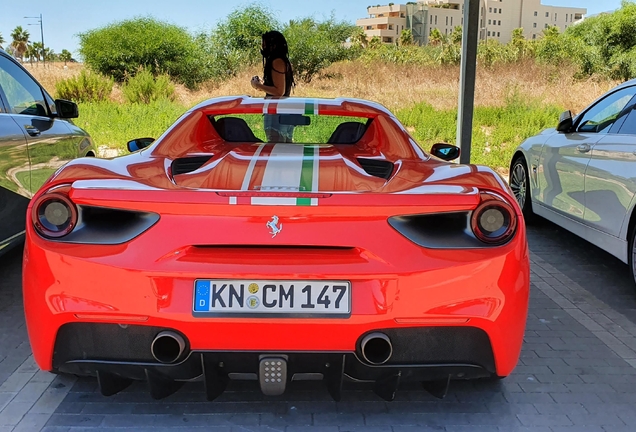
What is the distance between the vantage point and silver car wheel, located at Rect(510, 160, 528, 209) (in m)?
6.48

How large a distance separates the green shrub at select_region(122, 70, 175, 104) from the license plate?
17392mm

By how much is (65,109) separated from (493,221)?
4.15m

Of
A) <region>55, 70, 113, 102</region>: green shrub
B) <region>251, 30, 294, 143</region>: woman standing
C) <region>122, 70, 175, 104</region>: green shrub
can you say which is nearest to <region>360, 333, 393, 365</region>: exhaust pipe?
<region>251, 30, 294, 143</region>: woman standing

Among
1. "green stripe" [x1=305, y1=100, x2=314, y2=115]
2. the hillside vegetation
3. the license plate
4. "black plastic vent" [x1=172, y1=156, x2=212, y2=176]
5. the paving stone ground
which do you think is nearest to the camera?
the license plate

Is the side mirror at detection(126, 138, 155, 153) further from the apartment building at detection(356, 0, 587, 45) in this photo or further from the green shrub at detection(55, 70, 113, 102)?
the apartment building at detection(356, 0, 587, 45)

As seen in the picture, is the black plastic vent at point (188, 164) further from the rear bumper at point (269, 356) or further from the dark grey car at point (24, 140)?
the dark grey car at point (24, 140)

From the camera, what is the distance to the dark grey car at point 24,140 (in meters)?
4.16

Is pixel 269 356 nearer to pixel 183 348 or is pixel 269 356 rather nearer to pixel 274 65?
pixel 183 348

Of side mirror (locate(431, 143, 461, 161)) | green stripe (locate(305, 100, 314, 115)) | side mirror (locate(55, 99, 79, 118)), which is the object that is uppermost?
green stripe (locate(305, 100, 314, 115))

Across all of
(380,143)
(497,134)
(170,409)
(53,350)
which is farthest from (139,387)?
(497,134)

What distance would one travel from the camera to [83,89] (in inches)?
769

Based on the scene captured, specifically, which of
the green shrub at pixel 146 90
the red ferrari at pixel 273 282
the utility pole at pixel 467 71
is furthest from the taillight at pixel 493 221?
the green shrub at pixel 146 90

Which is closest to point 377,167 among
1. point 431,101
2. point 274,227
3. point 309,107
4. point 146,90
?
point 309,107

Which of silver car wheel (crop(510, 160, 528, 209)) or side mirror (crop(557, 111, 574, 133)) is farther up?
side mirror (crop(557, 111, 574, 133))
